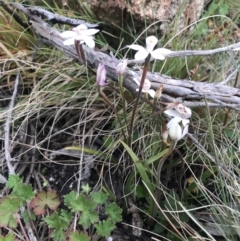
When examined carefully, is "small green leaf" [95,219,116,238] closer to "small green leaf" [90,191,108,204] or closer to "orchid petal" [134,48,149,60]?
"small green leaf" [90,191,108,204]

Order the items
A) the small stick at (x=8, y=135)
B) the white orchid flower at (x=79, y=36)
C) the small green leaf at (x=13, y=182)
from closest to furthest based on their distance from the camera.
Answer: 1. the white orchid flower at (x=79, y=36)
2. the small green leaf at (x=13, y=182)
3. the small stick at (x=8, y=135)

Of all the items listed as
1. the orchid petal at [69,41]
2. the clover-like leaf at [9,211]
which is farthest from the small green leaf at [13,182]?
the orchid petal at [69,41]

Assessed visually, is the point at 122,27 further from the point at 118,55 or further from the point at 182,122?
the point at 182,122

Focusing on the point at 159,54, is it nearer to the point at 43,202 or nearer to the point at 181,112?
the point at 181,112

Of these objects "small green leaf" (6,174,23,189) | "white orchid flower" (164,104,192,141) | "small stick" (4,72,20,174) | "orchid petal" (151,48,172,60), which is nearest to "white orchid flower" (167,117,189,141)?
"white orchid flower" (164,104,192,141)

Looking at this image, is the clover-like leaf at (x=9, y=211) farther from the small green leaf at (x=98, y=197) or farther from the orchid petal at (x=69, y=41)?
the orchid petal at (x=69, y=41)

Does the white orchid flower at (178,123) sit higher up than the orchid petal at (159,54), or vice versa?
the orchid petal at (159,54)
